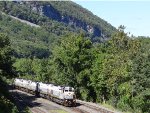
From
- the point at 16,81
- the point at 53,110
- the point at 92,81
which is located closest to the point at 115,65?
the point at 92,81

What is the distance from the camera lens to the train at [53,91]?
2623 inches

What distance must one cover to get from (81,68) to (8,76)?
890 inches

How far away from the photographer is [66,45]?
9525 cm

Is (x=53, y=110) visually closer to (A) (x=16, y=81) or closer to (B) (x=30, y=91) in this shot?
(B) (x=30, y=91)

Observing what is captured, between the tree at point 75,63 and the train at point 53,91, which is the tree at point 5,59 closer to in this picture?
the train at point 53,91

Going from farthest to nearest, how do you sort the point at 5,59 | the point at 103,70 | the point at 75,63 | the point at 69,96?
the point at 75,63 → the point at 103,70 → the point at 5,59 → the point at 69,96

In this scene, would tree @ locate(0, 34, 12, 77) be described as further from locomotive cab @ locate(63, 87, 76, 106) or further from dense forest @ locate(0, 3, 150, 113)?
locomotive cab @ locate(63, 87, 76, 106)

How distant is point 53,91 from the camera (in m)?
72.6

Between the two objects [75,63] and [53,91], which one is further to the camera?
[75,63]

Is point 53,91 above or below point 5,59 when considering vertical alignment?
below

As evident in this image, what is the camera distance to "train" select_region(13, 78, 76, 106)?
66625mm

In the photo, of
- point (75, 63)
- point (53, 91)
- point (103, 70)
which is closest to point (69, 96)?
point (53, 91)

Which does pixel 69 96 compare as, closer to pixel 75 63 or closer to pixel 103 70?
pixel 103 70

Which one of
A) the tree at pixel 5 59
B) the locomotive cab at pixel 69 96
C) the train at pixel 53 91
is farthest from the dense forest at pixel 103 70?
the locomotive cab at pixel 69 96
